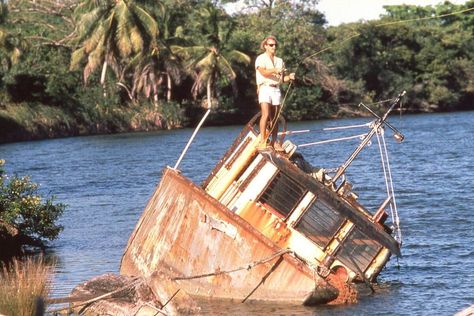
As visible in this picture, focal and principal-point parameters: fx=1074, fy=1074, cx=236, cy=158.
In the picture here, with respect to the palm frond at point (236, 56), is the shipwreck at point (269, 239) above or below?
above

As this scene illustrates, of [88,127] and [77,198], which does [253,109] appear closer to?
[88,127]

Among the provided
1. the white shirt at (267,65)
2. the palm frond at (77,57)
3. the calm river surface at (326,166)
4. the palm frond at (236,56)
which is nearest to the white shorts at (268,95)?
the white shirt at (267,65)

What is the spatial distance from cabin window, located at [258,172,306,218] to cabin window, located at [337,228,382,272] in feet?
3.45

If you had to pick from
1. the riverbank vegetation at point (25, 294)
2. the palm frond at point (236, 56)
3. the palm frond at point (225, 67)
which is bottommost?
the palm frond at point (225, 67)

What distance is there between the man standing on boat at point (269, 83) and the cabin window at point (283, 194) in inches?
33.3

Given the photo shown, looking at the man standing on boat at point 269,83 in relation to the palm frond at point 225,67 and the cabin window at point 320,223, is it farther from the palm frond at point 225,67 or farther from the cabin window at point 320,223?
the palm frond at point 225,67

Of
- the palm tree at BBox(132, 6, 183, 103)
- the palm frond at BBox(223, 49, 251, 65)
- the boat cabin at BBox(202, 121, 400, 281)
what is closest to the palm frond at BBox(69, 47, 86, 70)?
the palm tree at BBox(132, 6, 183, 103)

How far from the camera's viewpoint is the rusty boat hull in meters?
16.4

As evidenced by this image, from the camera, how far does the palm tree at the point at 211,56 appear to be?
78.0 meters

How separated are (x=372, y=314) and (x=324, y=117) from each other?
71194mm

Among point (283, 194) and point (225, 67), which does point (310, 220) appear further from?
point (225, 67)

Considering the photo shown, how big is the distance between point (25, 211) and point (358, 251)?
7540 mm

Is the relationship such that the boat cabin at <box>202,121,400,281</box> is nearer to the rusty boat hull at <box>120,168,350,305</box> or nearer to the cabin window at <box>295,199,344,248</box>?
the cabin window at <box>295,199,344,248</box>

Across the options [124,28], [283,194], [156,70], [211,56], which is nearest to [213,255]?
[283,194]
